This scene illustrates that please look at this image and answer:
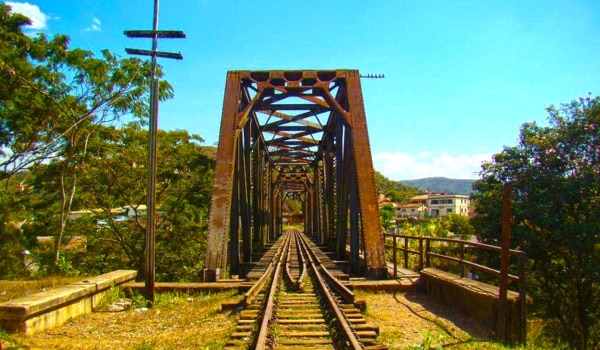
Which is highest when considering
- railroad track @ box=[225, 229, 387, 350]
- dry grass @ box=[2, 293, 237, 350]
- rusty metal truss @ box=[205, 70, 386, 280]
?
rusty metal truss @ box=[205, 70, 386, 280]

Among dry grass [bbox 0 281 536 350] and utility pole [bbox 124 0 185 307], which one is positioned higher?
utility pole [bbox 124 0 185 307]

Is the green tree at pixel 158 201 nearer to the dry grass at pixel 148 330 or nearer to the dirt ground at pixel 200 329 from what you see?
the dry grass at pixel 148 330

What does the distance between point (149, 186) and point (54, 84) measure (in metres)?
7.20

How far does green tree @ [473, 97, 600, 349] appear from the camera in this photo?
534 inches

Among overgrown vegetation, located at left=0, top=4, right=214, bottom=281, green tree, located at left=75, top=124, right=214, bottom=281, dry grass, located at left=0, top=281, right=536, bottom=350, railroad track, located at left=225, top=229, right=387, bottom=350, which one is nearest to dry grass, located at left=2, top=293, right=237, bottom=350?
dry grass, located at left=0, top=281, right=536, bottom=350

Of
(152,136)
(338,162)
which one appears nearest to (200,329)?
(152,136)

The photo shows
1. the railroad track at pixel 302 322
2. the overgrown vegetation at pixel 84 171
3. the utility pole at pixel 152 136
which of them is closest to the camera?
the railroad track at pixel 302 322

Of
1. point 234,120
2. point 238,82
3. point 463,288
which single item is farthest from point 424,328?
point 238,82

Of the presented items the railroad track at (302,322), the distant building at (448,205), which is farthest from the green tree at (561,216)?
the distant building at (448,205)

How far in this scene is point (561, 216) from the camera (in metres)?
13.9

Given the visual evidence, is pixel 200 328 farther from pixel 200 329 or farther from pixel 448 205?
pixel 448 205

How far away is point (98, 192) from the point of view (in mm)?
17922

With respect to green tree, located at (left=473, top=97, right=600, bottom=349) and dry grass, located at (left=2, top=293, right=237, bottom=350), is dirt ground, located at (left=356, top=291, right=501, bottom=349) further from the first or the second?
green tree, located at (left=473, top=97, right=600, bottom=349)

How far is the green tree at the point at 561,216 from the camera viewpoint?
13.6 m
